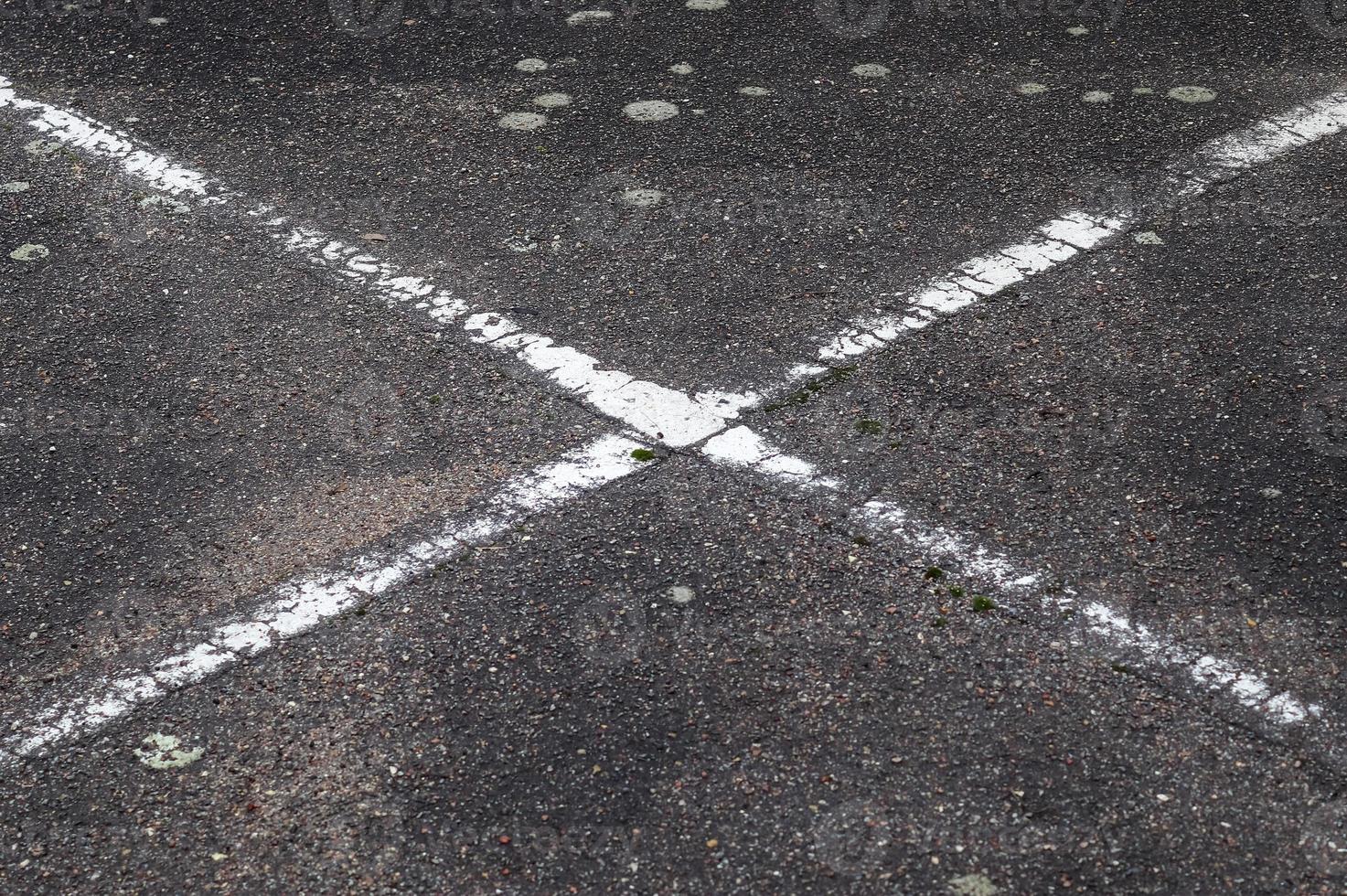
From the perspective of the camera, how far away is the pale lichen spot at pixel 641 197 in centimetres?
442

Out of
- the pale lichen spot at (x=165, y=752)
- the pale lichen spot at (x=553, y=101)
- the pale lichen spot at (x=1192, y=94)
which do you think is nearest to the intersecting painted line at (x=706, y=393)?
the pale lichen spot at (x=165, y=752)

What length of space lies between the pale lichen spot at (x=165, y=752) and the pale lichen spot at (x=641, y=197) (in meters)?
2.40

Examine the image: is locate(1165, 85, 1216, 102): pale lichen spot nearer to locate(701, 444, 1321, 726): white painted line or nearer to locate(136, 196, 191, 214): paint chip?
locate(701, 444, 1321, 726): white painted line

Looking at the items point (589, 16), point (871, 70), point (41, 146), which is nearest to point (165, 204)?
point (41, 146)

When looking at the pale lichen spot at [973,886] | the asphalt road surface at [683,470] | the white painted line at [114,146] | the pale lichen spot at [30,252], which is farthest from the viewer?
the white painted line at [114,146]

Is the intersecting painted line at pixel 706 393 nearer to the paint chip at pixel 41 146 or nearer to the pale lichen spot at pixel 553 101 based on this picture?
the paint chip at pixel 41 146

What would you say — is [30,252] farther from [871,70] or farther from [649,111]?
[871,70]

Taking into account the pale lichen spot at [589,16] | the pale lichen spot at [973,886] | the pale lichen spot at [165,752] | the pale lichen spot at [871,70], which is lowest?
the pale lichen spot at [973,886]

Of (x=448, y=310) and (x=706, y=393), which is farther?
(x=448, y=310)

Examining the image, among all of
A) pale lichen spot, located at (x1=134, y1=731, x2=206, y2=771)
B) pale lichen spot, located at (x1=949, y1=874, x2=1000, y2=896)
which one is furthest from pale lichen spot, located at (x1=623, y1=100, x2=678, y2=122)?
pale lichen spot, located at (x1=949, y1=874, x2=1000, y2=896)

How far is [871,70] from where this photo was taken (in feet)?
17.2

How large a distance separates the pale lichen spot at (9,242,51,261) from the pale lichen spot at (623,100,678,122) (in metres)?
2.05

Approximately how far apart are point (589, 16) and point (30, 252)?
258 cm

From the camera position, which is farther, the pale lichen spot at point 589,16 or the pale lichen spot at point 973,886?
the pale lichen spot at point 589,16
